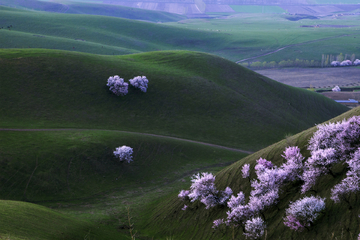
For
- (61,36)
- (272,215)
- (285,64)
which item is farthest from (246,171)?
(285,64)

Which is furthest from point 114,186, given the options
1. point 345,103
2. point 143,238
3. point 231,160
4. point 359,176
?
point 345,103

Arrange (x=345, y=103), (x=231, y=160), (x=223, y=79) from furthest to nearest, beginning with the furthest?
(x=345, y=103) → (x=223, y=79) → (x=231, y=160)

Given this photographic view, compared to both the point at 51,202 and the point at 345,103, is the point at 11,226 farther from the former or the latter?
the point at 345,103

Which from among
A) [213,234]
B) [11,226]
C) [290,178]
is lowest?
[213,234]

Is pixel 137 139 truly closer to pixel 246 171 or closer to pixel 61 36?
pixel 246 171

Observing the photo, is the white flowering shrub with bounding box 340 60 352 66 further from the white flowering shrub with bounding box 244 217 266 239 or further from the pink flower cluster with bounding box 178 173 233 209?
the white flowering shrub with bounding box 244 217 266 239

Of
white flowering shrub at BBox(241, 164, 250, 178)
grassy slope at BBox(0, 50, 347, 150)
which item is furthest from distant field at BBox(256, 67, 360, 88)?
white flowering shrub at BBox(241, 164, 250, 178)

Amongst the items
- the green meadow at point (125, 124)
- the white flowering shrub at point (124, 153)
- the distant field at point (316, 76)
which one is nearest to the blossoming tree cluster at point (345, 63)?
the distant field at point (316, 76)

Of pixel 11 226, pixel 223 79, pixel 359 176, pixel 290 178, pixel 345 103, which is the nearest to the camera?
pixel 359 176
